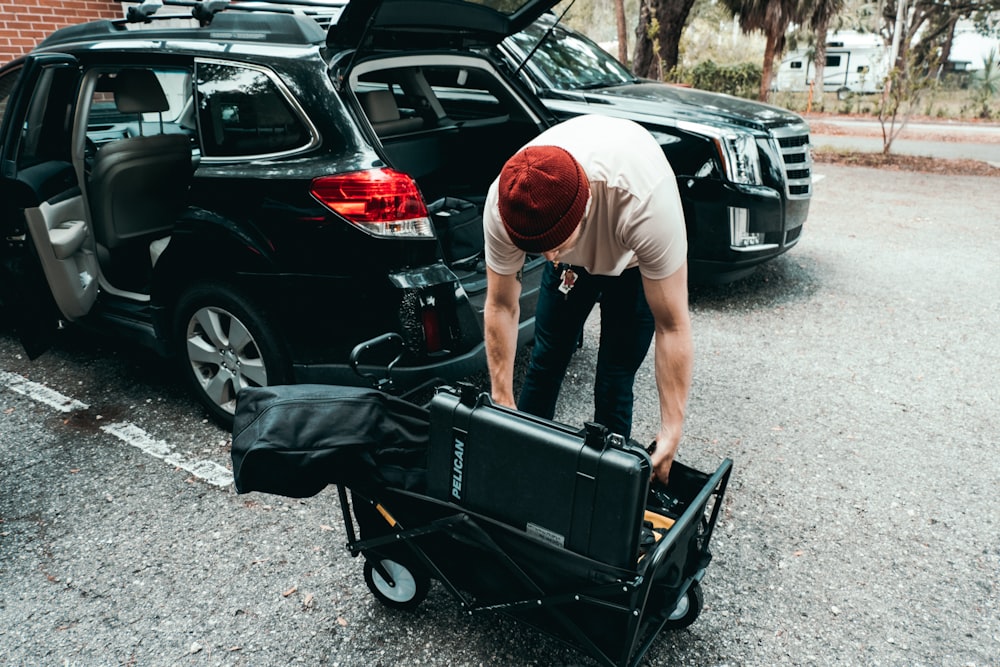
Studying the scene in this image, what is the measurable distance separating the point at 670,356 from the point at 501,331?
54cm

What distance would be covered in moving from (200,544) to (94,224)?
2.14 m

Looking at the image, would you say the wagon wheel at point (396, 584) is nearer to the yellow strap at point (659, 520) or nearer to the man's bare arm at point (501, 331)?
the man's bare arm at point (501, 331)

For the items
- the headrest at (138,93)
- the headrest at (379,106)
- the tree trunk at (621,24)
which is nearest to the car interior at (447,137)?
the headrest at (379,106)

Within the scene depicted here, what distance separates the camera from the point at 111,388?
3941mm

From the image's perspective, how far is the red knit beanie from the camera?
177 centimetres

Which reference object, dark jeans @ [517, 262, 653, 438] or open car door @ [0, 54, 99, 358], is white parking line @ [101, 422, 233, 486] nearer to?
open car door @ [0, 54, 99, 358]

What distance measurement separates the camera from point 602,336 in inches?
104

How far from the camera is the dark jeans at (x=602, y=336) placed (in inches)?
98.7

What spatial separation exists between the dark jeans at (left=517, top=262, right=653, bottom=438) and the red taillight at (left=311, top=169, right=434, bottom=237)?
68 cm

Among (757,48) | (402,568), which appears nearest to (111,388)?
(402,568)

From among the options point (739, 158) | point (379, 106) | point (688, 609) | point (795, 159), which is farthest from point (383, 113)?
point (795, 159)

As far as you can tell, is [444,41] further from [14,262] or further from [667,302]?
[14,262]

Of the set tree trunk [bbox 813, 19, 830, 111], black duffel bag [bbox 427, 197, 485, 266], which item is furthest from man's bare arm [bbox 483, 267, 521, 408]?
tree trunk [bbox 813, 19, 830, 111]

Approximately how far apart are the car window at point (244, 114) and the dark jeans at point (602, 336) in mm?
1211
